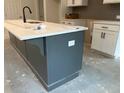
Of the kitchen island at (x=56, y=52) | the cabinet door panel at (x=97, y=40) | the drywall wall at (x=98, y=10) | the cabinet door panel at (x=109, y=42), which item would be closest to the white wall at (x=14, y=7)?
the drywall wall at (x=98, y=10)

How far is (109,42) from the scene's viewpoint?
3102 mm

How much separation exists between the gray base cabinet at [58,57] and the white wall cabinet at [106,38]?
1.29 meters

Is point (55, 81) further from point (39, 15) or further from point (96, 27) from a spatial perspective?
point (39, 15)

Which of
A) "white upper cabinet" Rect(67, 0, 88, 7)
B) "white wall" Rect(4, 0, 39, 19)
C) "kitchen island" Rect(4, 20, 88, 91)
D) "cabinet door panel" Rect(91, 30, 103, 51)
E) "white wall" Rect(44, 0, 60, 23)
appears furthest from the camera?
"white wall" Rect(4, 0, 39, 19)

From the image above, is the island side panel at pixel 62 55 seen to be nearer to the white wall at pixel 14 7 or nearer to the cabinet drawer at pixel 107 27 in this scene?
the cabinet drawer at pixel 107 27

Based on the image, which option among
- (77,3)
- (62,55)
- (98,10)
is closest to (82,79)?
(62,55)

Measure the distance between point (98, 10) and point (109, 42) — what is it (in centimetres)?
141

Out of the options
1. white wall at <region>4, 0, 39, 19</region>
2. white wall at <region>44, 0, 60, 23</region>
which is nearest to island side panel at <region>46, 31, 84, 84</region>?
white wall at <region>44, 0, 60, 23</region>

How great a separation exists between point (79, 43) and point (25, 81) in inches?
46.3

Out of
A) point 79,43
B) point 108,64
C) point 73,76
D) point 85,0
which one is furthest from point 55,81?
point 85,0

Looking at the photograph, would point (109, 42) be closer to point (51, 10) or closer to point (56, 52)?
point (56, 52)

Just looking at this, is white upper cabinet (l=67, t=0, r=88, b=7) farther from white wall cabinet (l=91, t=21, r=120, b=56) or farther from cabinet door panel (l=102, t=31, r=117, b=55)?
cabinet door panel (l=102, t=31, r=117, b=55)

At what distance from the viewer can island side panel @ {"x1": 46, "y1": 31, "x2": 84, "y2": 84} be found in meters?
1.75

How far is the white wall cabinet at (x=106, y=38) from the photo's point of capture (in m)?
2.97
